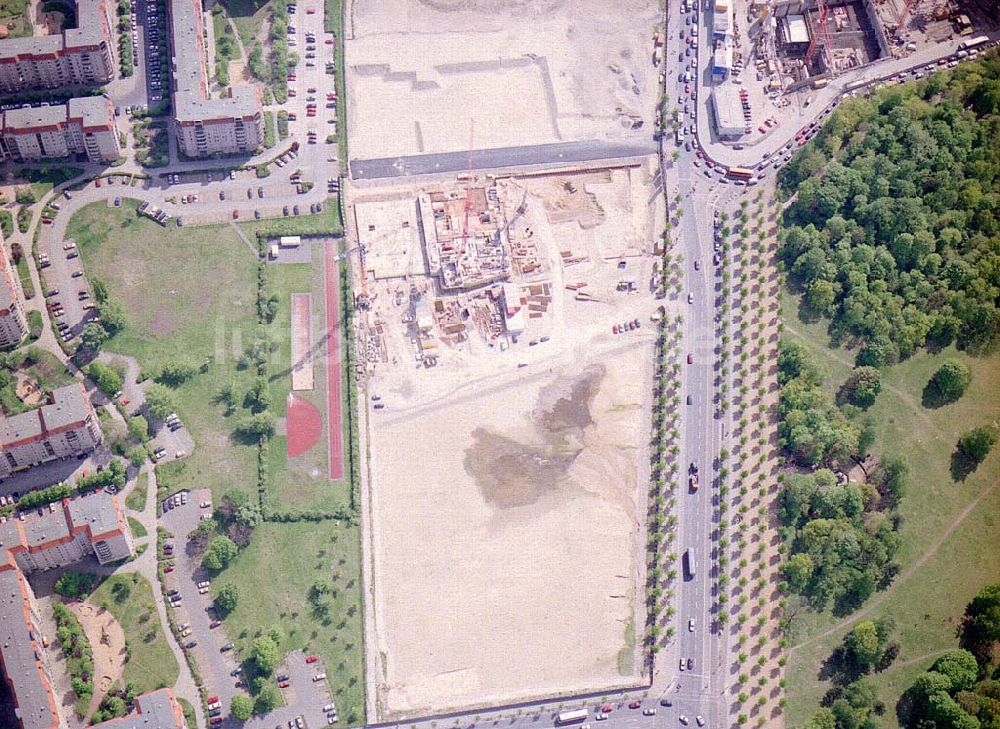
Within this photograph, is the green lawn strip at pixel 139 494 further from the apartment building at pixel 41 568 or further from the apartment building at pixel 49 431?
the apartment building at pixel 49 431

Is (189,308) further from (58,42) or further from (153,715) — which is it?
(153,715)

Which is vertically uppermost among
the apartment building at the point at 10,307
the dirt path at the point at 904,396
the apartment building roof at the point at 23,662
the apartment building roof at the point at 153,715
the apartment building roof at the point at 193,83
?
the apartment building roof at the point at 193,83

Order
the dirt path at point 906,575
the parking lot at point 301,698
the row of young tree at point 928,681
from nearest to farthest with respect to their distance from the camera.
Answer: the parking lot at point 301,698 < the row of young tree at point 928,681 < the dirt path at point 906,575

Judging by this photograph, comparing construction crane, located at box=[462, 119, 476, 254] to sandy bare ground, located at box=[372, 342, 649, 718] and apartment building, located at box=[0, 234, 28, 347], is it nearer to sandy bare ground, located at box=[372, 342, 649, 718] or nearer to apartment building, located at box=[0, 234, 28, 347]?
sandy bare ground, located at box=[372, 342, 649, 718]

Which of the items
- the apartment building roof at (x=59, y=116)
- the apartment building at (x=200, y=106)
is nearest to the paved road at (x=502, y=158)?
the apartment building at (x=200, y=106)

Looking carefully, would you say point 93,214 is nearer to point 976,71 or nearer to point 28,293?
point 28,293

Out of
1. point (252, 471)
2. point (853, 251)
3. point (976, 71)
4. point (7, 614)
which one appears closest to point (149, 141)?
point (252, 471)
